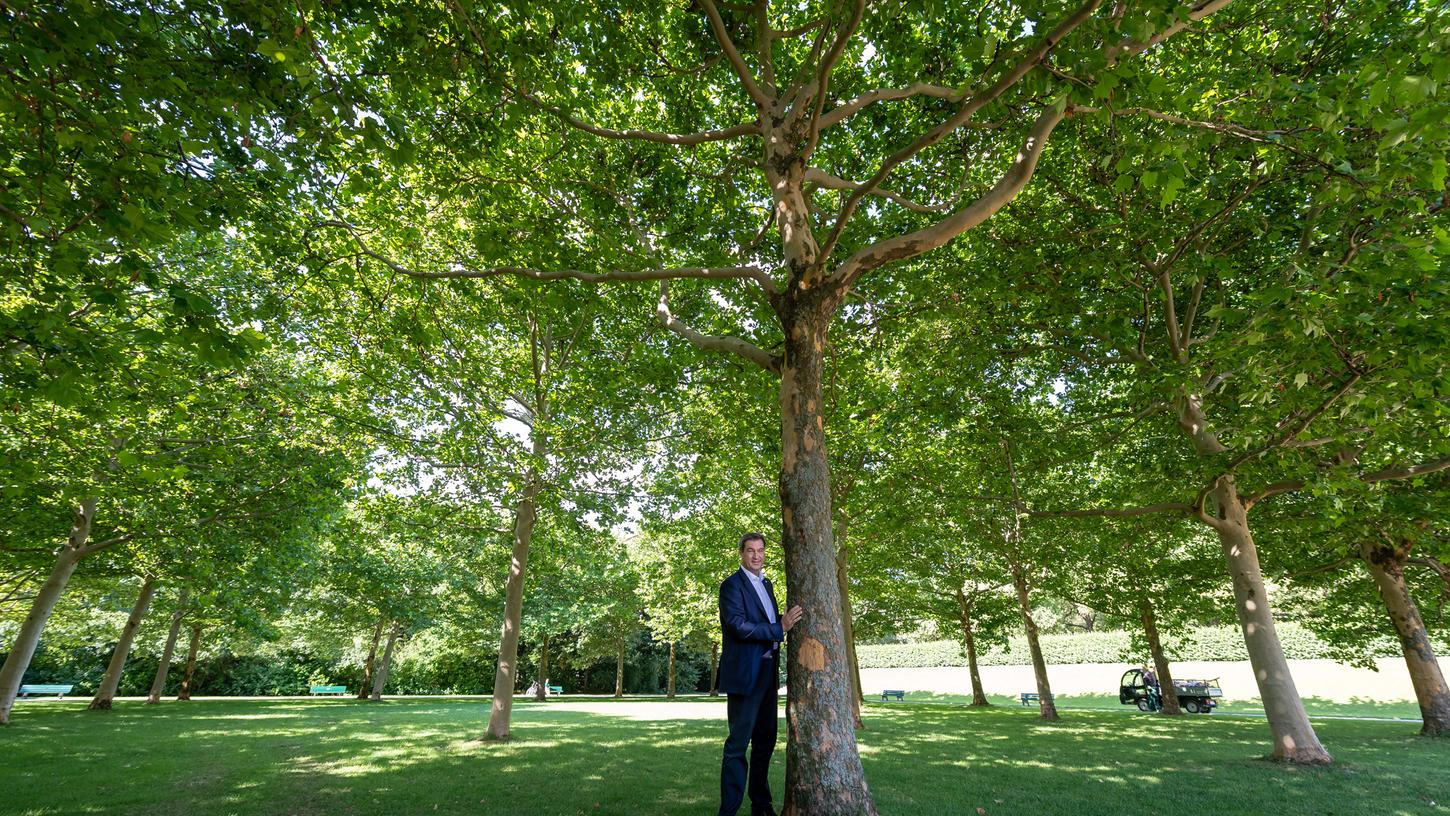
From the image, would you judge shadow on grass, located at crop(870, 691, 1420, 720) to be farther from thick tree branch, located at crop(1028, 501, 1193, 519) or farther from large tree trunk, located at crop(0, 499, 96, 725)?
large tree trunk, located at crop(0, 499, 96, 725)

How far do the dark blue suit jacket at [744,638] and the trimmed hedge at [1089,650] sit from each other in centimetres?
1939

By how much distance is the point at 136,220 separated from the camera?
12.9 ft

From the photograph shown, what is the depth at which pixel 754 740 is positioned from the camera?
4.78m

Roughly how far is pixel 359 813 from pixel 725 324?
7.82m

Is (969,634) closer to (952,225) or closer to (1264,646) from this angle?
(1264,646)

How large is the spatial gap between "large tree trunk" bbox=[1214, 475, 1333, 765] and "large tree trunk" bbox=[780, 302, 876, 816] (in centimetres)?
702

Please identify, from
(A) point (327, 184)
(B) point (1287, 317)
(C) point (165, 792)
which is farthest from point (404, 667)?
(B) point (1287, 317)

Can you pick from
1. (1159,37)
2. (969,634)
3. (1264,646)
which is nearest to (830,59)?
(1159,37)

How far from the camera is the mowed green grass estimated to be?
5.76 m

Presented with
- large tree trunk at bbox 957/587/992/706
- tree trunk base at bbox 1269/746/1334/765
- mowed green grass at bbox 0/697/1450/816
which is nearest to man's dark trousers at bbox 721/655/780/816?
mowed green grass at bbox 0/697/1450/816

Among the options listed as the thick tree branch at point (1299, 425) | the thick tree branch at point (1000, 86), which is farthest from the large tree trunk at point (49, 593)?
the thick tree branch at point (1299, 425)

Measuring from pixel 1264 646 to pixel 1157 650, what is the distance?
1238cm

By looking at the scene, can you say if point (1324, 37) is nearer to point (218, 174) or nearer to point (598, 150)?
point (598, 150)

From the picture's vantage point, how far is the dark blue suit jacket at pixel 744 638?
15.3 feet
